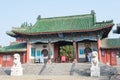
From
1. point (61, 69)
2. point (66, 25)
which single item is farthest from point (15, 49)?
point (61, 69)

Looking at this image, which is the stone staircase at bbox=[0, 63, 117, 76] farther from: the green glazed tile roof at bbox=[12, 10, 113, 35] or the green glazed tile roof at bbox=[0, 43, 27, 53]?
the green glazed tile roof at bbox=[0, 43, 27, 53]

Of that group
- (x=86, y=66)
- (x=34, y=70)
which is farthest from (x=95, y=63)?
(x=34, y=70)

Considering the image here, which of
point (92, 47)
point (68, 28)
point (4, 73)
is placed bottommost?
point (4, 73)

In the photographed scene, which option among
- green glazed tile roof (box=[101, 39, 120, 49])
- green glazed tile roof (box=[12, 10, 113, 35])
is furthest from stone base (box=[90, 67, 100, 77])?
green glazed tile roof (box=[101, 39, 120, 49])

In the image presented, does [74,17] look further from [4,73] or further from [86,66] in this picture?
[4,73]

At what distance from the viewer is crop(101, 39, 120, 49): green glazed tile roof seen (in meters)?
26.5

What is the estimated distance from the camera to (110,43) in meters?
27.6

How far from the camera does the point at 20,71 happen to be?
21234 millimetres

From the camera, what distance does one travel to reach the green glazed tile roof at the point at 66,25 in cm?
2512

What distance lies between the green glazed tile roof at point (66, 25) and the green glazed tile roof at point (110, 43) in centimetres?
305

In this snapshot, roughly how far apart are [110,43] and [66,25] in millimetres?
5788

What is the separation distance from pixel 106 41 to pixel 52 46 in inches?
269

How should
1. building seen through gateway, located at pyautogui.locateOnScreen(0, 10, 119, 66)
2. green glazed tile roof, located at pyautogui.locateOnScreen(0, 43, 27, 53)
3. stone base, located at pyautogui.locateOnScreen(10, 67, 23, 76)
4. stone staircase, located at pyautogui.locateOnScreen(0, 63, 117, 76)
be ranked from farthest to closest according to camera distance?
green glazed tile roof, located at pyautogui.locateOnScreen(0, 43, 27, 53)
building seen through gateway, located at pyautogui.locateOnScreen(0, 10, 119, 66)
stone base, located at pyautogui.locateOnScreen(10, 67, 23, 76)
stone staircase, located at pyautogui.locateOnScreen(0, 63, 117, 76)

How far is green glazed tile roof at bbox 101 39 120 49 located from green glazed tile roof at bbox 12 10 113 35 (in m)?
3.05
